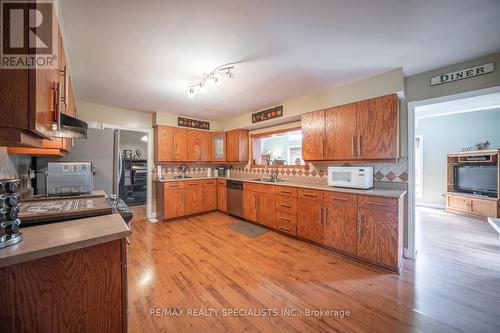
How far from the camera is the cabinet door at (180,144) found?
432 cm

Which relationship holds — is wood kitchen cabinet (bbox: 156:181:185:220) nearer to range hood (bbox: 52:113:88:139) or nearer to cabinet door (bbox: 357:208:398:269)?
range hood (bbox: 52:113:88:139)

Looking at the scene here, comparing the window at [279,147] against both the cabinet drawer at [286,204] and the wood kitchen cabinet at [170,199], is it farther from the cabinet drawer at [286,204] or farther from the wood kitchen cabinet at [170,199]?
the wood kitchen cabinet at [170,199]

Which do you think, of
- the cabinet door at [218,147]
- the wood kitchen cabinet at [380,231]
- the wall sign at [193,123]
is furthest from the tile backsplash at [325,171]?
the wall sign at [193,123]

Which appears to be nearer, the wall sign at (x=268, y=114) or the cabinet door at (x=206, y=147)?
the wall sign at (x=268, y=114)

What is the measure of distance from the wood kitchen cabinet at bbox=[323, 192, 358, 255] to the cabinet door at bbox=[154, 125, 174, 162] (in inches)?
132

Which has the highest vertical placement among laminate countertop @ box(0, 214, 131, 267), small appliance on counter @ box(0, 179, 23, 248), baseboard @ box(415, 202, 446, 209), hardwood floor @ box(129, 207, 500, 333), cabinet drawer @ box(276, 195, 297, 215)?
small appliance on counter @ box(0, 179, 23, 248)

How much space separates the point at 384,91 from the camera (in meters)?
2.45

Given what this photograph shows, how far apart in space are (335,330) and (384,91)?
2681 mm

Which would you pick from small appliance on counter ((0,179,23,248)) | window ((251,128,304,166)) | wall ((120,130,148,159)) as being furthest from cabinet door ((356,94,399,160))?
wall ((120,130,148,159))

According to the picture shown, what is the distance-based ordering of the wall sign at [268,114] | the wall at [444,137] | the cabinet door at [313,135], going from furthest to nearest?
the wall at [444,137] < the wall sign at [268,114] < the cabinet door at [313,135]

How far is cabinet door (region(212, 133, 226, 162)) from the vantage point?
16.4 feet

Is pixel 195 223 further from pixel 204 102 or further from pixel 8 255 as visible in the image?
pixel 8 255

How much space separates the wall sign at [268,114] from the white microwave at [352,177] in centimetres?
154

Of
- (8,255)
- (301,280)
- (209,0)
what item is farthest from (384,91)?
(8,255)
